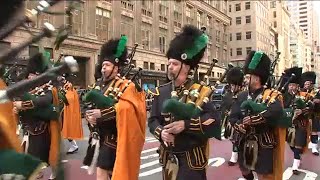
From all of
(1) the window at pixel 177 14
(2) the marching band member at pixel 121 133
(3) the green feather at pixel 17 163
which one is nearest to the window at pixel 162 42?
(1) the window at pixel 177 14

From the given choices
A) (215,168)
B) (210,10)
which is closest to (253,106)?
(215,168)

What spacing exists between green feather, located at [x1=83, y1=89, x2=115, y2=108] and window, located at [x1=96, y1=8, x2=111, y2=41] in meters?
27.3

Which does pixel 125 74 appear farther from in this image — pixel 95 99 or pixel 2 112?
pixel 2 112

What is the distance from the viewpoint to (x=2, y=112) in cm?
199

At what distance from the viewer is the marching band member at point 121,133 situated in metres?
5.20

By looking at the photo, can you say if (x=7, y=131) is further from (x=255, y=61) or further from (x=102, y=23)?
(x=102, y=23)

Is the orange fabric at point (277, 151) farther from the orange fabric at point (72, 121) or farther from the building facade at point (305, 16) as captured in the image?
the building facade at point (305, 16)

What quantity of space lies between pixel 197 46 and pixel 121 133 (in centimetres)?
153

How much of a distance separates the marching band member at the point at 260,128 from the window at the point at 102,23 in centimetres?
2699

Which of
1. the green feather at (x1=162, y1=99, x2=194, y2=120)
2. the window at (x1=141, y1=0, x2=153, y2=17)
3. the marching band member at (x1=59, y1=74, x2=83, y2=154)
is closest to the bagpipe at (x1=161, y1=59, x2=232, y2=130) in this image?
the green feather at (x1=162, y1=99, x2=194, y2=120)

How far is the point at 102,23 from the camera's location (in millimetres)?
32781

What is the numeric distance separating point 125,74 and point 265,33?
82668mm

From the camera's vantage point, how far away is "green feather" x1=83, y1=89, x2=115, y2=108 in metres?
5.39

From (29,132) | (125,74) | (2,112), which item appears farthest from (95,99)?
(2,112)
